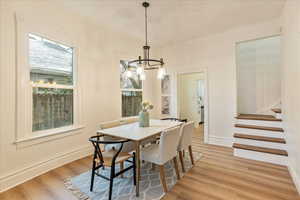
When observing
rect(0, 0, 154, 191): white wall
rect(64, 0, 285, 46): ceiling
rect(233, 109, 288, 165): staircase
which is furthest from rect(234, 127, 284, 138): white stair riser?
rect(0, 0, 154, 191): white wall

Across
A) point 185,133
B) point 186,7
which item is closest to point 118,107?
point 185,133

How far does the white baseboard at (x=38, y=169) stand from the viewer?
205 centimetres

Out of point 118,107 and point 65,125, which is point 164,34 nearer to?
point 118,107

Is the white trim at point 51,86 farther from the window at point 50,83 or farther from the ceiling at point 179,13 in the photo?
the ceiling at point 179,13

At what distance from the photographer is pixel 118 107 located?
3.89 m

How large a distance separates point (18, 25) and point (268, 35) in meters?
4.57

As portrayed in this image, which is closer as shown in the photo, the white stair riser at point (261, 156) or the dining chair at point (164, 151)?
the dining chair at point (164, 151)

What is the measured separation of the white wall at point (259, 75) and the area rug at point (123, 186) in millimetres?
3009

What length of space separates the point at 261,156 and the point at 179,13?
3.16 metres

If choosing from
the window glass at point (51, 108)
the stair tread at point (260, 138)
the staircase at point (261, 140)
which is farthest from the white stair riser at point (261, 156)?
the window glass at point (51, 108)

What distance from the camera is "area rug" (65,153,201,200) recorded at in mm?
1904

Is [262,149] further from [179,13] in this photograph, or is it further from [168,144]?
[179,13]

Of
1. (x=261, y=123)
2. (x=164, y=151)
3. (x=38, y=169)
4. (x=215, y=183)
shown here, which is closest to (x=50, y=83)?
(x=38, y=169)

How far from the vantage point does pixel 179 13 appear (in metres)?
2.89
